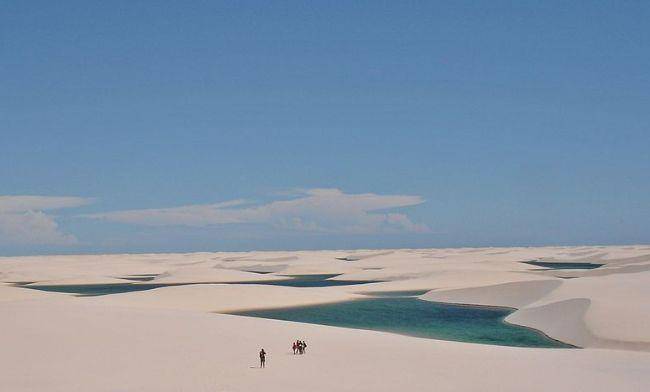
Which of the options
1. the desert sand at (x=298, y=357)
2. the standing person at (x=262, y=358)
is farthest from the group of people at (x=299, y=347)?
the standing person at (x=262, y=358)

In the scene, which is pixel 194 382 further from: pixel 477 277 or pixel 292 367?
pixel 477 277

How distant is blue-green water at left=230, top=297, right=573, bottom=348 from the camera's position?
34.5 m

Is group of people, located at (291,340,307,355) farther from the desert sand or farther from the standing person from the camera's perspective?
the standing person

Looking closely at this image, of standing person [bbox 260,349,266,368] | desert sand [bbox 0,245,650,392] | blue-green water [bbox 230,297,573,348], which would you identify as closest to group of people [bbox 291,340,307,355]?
desert sand [bbox 0,245,650,392]

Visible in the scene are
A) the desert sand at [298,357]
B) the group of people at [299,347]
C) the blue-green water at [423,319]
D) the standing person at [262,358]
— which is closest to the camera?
the desert sand at [298,357]

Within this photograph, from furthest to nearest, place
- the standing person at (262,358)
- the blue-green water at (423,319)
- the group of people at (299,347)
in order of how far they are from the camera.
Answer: the blue-green water at (423,319) → the group of people at (299,347) → the standing person at (262,358)

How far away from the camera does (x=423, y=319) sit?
140 feet

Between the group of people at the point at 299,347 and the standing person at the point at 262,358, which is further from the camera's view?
the group of people at the point at 299,347

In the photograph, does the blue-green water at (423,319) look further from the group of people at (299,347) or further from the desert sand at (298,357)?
the group of people at (299,347)

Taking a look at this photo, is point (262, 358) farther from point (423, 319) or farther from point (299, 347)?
point (423, 319)

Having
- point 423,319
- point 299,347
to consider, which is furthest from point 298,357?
point 423,319

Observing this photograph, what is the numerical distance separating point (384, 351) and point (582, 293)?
78.7 feet

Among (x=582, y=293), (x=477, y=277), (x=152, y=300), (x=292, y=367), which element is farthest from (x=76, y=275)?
(x=292, y=367)

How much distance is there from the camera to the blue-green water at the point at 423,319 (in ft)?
113
